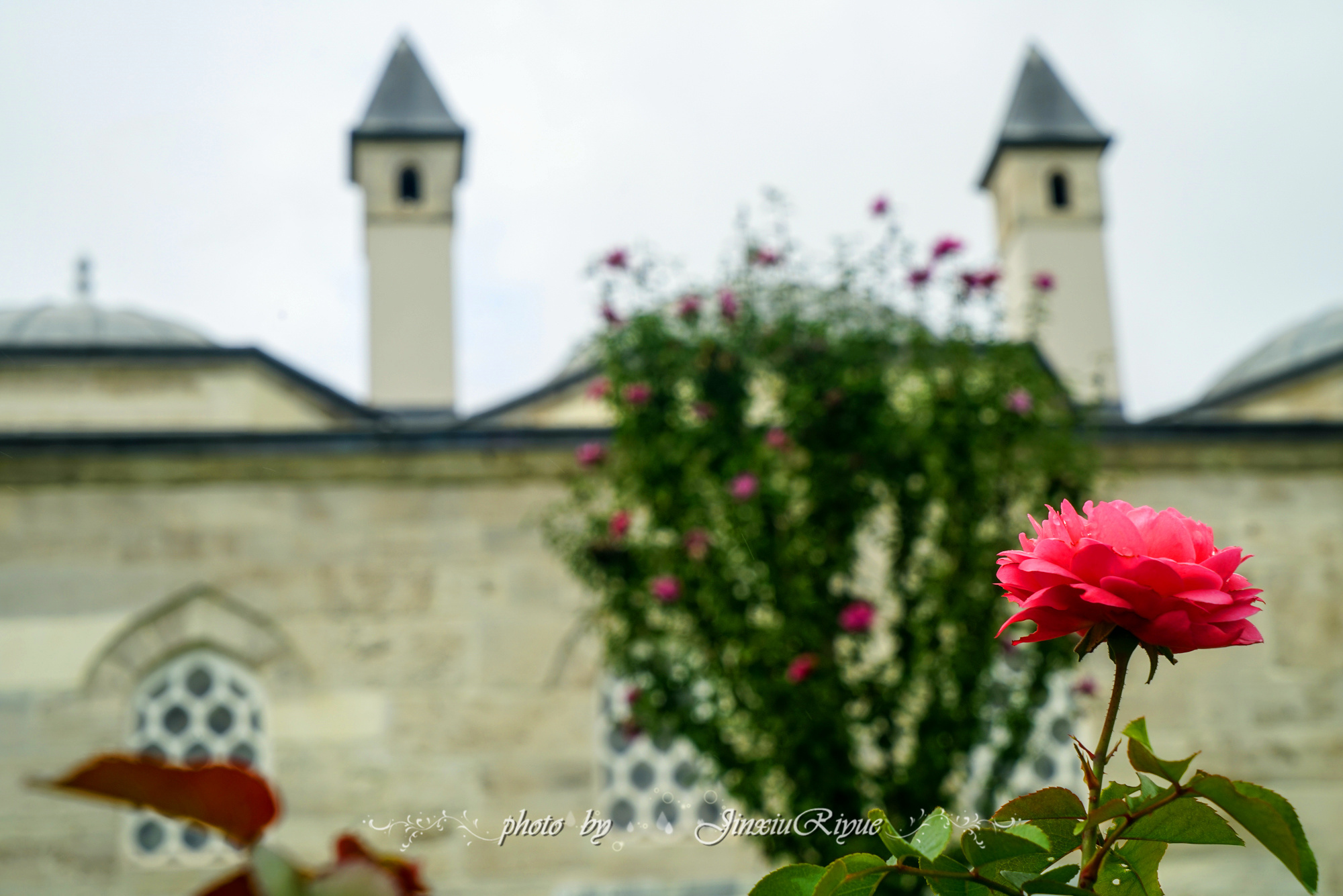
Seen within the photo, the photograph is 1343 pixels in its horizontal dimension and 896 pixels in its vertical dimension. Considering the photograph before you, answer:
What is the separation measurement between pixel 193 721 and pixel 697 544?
3305 mm

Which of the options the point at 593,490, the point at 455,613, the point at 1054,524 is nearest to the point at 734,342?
the point at 593,490

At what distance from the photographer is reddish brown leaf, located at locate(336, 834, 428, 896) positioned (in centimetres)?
50

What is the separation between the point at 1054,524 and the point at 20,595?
269 inches

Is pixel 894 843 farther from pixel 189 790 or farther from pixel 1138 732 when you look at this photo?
pixel 189 790

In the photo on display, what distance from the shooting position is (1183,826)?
2.79 feet

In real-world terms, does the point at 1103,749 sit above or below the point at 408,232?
below

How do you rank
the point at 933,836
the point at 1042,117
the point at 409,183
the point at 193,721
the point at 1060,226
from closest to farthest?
the point at 933,836 → the point at 193,721 → the point at 409,183 → the point at 1060,226 → the point at 1042,117

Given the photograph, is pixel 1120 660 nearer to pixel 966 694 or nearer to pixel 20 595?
pixel 966 694

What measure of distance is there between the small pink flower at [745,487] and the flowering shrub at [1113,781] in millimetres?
3859

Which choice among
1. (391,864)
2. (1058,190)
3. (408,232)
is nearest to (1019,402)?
(391,864)

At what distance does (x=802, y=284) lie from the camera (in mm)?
5395

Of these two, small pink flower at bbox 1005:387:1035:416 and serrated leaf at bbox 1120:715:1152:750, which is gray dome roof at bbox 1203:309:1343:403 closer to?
small pink flower at bbox 1005:387:1035:416

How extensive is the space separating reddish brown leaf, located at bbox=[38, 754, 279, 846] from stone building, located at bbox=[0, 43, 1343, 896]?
19.5 ft

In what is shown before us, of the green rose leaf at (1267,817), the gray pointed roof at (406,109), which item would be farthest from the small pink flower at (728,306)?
the gray pointed roof at (406,109)
